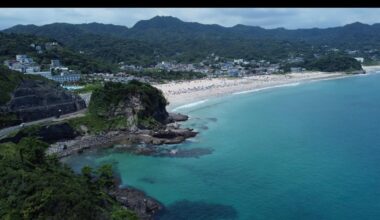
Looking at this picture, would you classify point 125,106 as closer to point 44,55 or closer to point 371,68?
point 44,55

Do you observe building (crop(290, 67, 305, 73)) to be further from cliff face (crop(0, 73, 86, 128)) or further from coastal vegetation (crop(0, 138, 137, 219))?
coastal vegetation (crop(0, 138, 137, 219))

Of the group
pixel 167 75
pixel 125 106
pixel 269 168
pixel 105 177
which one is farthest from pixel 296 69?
pixel 105 177

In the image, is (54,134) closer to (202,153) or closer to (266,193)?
(202,153)

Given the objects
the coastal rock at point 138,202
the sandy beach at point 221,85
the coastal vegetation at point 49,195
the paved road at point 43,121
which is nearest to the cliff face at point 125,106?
the paved road at point 43,121
